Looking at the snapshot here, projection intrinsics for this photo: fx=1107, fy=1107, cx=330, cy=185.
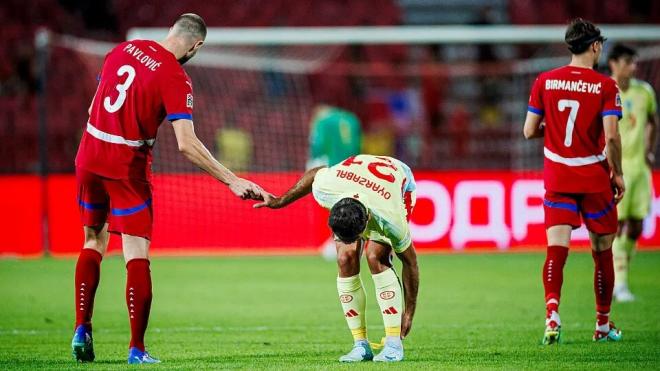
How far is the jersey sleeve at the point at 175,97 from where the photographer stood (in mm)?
6508

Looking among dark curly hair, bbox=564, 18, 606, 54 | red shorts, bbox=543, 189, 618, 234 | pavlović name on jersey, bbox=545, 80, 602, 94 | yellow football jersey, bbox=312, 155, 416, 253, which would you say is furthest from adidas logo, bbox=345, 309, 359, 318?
dark curly hair, bbox=564, 18, 606, 54

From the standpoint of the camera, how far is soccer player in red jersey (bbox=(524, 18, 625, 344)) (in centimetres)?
759

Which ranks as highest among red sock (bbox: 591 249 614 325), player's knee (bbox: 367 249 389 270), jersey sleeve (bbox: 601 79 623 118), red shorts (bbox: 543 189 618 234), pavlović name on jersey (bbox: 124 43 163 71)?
pavlović name on jersey (bbox: 124 43 163 71)

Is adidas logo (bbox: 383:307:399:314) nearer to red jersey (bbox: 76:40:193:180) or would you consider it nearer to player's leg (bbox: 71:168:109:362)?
red jersey (bbox: 76:40:193:180)

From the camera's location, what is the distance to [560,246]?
7680 millimetres

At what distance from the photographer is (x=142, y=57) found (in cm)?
664

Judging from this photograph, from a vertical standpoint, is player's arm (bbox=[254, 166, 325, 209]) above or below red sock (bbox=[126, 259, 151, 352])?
above

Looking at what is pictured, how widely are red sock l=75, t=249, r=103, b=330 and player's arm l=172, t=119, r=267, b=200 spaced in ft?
3.15

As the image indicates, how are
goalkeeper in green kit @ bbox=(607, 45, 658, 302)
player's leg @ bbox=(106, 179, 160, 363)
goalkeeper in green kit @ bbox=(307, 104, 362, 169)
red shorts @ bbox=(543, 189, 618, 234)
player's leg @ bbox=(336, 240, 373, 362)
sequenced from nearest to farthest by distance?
player's leg @ bbox=(106, 179, 160, 363)
player's leg @ bbox=(336, 240, 373, 362)
red shorts @ bbox=(543, 189, 618, 234)
goalkeeper in green kit @ bbox=(607, 45, 658, 302)
goalkeeper in green kit @ bbox=(307, 104, 362, 169)

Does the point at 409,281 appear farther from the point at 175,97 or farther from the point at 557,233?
the point at 175,97

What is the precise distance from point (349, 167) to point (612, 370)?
1.91m

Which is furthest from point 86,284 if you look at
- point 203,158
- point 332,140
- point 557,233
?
point 332,140

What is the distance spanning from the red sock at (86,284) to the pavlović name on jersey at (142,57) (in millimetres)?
1240

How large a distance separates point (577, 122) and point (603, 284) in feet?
3.83
